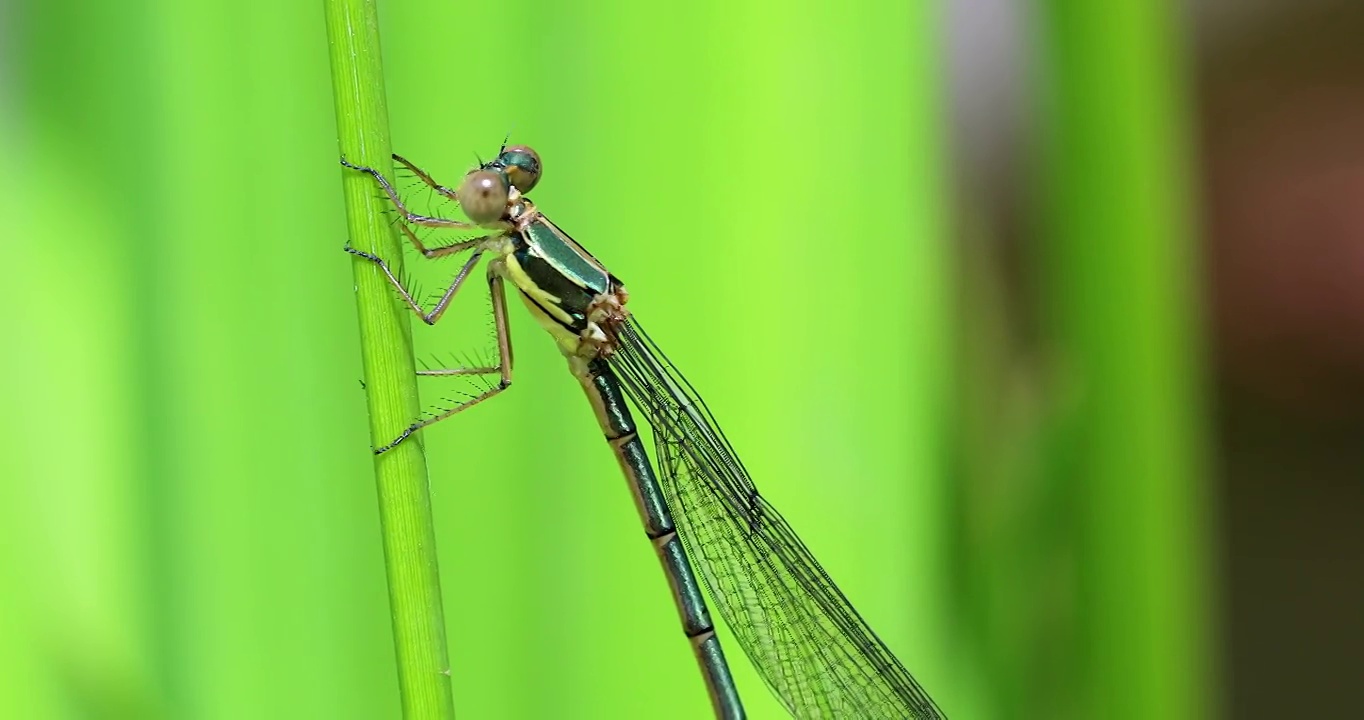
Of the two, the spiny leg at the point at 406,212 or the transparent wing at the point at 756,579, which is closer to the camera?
the spiny leg at the point at 406,212

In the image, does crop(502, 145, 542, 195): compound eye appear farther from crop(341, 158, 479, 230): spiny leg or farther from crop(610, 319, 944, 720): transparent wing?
crop(610, 319, 944, 720): transparent wing

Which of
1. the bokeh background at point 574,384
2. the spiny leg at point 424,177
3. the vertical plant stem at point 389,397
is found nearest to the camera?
the vertical plant stem at point 389,397

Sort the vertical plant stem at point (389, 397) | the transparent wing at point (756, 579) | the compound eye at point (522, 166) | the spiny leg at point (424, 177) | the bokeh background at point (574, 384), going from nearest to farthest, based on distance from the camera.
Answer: the vertical plant stem at point (389, 397)
the bokeh background at point (574, 384)
the spiny leg at point (424, 177)
the compound eye at point (522, 166)
the transparent wing at point (756, 579)

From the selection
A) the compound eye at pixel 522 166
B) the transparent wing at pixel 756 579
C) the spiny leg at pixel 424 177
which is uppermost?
the compound eye at pixel 522 166

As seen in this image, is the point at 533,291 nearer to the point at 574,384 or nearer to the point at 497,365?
the point at 574,384

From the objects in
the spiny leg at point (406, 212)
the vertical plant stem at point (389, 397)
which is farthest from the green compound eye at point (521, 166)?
the vertical plant stem at point (389, 397)

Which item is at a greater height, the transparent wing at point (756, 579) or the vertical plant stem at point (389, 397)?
the vertical plant stem at point (389, 397)

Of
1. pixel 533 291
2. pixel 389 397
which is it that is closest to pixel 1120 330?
pixel 389 397

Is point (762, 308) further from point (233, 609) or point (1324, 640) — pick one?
point (1324, 640)

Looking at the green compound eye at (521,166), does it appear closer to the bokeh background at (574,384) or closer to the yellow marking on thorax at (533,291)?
the bokeh background at (574,384)
